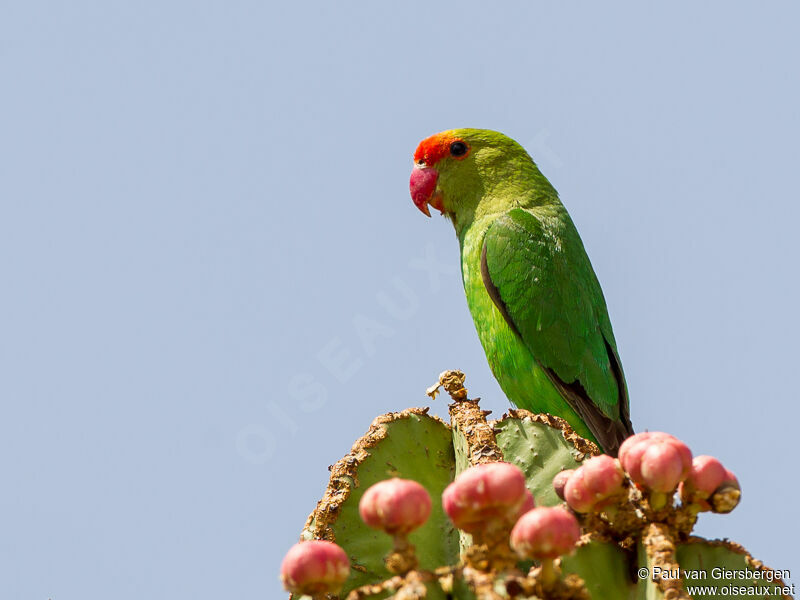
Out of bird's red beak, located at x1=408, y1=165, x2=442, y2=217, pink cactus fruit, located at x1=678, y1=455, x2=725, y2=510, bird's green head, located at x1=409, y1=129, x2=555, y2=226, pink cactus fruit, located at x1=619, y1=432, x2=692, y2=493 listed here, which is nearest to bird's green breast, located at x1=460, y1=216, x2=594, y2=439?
bird's green head, located at x1=409, y1=129, x2=555, y2=226

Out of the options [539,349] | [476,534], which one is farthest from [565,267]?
[476,534]

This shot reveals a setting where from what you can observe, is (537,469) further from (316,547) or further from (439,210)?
(439,210)

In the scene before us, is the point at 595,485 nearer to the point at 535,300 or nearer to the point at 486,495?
the point at 486,495

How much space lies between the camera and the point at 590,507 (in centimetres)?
218

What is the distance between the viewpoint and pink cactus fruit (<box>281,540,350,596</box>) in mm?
1777

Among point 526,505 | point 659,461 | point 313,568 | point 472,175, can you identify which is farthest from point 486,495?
point 472,175

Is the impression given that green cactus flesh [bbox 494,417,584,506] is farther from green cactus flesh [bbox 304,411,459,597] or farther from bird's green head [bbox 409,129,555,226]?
bird's green head [bbox 409,129,555,226]

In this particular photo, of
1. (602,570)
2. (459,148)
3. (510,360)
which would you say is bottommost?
(602,570)

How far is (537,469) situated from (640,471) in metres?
1.01

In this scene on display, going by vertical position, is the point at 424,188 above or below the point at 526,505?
above

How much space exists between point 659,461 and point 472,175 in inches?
191

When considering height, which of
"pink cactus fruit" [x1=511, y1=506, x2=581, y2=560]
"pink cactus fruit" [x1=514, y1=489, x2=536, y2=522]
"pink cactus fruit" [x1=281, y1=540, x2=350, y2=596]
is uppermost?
"pink cactus fruit" [x1=514, y1=489, x2=536, y2=522]

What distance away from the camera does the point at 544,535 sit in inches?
65.8

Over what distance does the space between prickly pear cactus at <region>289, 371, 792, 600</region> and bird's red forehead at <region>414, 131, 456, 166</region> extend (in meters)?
3.76
